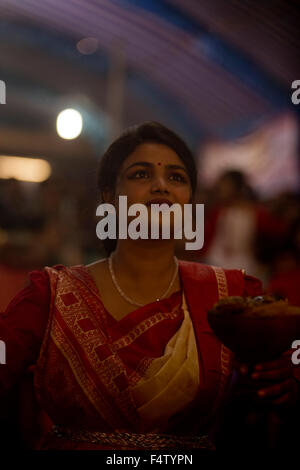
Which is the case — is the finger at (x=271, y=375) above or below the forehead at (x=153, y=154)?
below

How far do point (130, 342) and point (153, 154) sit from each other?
44cm

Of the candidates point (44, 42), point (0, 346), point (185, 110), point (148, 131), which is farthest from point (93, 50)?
point (0, 346)

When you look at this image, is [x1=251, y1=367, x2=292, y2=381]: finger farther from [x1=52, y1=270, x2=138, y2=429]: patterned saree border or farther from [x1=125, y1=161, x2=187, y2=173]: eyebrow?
[x1=125, y1=161, x2=187, y2=173]: eyebrow

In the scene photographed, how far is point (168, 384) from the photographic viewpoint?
1225 mm

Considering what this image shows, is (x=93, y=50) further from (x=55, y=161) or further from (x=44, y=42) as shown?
(x=55, y=161)

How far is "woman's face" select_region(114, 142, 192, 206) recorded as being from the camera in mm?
1305

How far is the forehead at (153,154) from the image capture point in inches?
52.1

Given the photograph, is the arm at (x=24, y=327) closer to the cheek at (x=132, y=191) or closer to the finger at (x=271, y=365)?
the cheek at (x=132, y=191)

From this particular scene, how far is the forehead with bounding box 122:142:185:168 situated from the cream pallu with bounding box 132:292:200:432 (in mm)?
412

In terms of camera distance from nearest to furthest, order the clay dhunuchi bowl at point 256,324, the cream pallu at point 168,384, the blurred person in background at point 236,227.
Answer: the clay dhunuchi bowl at point 256,324 < the cream pallu at point 168,384 < the blurred person in background at point 236,227

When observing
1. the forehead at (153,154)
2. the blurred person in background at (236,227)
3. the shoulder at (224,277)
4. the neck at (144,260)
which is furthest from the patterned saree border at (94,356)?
the blurred person in background at (236,227)

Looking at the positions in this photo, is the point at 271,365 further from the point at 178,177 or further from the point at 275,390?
the point at 178,177

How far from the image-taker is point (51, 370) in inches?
50.2
